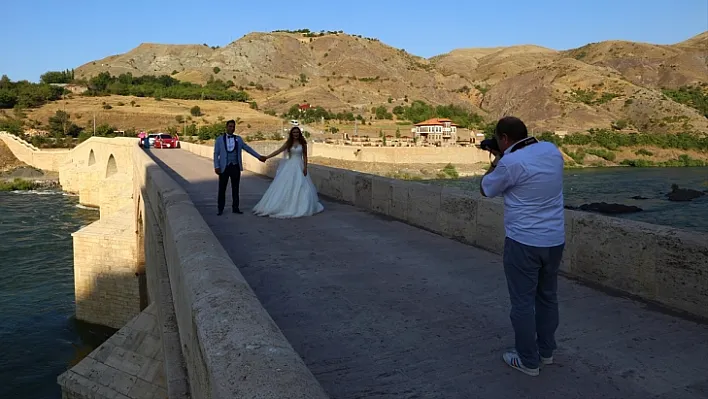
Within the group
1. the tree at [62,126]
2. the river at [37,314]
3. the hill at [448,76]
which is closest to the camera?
the river at [37,314]

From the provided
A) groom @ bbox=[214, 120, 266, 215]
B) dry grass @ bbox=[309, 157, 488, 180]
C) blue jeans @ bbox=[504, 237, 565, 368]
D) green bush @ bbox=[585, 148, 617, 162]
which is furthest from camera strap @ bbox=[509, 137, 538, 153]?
green bush @ bbox=[585, 148, 617, 162]

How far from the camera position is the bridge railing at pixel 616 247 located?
424cm

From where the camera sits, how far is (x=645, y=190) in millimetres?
41688

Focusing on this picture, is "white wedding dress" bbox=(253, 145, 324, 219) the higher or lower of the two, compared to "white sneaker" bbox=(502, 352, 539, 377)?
higher

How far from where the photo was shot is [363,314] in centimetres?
436

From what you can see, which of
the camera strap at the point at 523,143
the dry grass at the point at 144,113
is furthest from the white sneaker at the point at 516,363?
the dry grass at the point at 144,113

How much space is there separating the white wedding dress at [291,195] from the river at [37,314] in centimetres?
673

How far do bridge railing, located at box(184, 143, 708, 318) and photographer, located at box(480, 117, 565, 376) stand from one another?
163cm

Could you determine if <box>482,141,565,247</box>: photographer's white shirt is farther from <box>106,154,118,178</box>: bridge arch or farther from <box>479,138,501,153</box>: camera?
<box>106,154,118,178</box>: bridge arch

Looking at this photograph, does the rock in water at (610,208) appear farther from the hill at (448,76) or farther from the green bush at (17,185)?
the hill at (448,76)

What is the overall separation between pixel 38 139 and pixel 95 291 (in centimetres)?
5449

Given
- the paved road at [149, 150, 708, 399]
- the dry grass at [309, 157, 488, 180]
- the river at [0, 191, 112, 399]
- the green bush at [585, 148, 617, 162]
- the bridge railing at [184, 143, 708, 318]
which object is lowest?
the river at [0, 191, 112, 399]

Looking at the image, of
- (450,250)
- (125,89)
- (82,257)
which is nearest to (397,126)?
(125,89)

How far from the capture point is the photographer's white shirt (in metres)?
3.21
